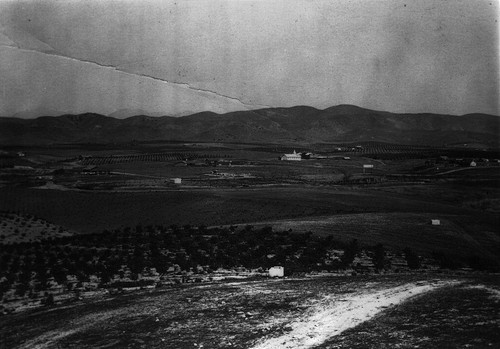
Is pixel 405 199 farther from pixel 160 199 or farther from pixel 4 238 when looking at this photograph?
pixel 4 238

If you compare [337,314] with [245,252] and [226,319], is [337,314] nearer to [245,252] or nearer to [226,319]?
[226,319]

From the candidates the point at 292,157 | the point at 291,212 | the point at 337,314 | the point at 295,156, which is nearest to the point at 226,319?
the point at 337,314

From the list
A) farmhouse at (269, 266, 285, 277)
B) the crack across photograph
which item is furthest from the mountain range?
farmhouse at (269, 266, 285, 277)

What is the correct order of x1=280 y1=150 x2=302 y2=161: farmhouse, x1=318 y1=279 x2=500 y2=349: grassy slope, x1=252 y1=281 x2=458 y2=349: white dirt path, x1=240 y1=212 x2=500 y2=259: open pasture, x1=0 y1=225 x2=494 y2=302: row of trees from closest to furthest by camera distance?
x1=318 y1=279 x2=500 y2=349: grassy slope < x1=252 y1=281 x2=458 y2=349: white dirt path < x1=0 y1=225 x2=494 y2=302: row of trees < x1=240 y1=212 x2=500 y2=259: open pasture < x1=280 y1=150 x2=302 y2=161: farmhouse

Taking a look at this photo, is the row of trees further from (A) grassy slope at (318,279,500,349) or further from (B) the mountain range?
(B) the mountain range

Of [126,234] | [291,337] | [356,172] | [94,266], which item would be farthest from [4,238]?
[356,172]
